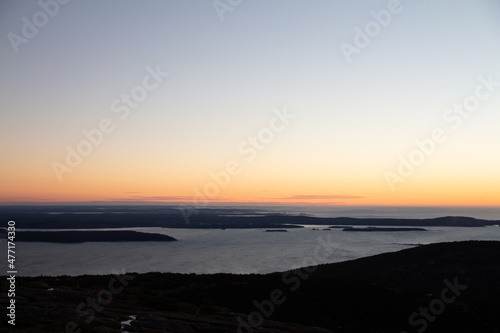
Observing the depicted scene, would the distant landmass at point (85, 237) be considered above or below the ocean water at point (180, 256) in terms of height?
above

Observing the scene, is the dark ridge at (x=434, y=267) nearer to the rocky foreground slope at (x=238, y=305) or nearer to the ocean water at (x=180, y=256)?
the rocky foreground slope at (x=238, y=305)

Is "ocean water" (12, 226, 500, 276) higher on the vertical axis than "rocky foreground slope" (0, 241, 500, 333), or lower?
lower

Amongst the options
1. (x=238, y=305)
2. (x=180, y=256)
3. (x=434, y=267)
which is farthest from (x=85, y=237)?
(x=238, y=305)

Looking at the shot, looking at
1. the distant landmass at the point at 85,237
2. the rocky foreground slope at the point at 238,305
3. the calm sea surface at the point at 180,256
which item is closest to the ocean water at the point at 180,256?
the calm sea surface at the point at 180,256

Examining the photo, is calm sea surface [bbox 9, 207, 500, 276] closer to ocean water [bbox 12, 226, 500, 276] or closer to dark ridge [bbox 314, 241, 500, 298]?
ocean water [bbox 12, 226, 500, 276]

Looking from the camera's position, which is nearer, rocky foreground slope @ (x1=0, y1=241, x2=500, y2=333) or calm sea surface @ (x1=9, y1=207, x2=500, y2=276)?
rocky foreground slope @ (x1=0, y1=241, x2=500, y2=333)

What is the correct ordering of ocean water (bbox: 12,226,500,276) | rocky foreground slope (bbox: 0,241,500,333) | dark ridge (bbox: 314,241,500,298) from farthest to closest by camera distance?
1. ocean water (bbox: 12,226,500,276)
2. dark ridge (bbox: 314,241,500,298)
3. rocky foreground slope (bbox: 0,241,500,333)

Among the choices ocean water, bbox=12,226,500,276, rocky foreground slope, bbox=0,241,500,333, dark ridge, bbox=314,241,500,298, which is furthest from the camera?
ocean water, bbox=12,226,500,276

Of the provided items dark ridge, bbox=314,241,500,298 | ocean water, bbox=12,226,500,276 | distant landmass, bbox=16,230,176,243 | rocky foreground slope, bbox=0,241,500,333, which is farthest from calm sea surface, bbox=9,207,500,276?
rocky foreground slope, bbox=0,241,500,333

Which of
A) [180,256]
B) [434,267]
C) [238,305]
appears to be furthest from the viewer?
[180,256]

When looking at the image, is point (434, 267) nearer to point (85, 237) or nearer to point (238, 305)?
point (238, 305)
